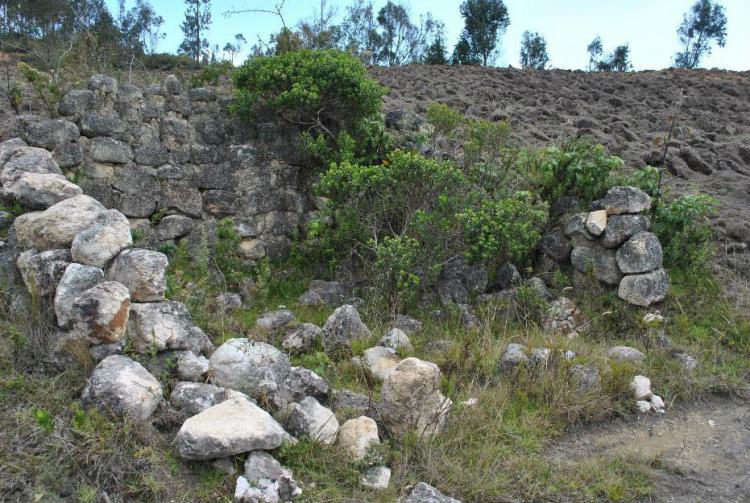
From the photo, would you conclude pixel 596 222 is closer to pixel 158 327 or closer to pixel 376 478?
pixel 376 478

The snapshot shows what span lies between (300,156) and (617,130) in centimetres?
679

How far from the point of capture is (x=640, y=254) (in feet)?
20.6

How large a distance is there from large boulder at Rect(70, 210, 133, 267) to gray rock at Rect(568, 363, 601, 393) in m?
3.52

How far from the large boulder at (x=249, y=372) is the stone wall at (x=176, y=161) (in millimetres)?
2767

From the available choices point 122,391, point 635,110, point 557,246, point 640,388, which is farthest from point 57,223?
point 635,110

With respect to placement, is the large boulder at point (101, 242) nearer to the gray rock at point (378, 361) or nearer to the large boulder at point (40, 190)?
the large boulder at point (40, 190)

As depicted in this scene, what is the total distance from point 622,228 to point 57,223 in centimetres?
541

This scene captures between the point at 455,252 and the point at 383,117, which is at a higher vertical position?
the point at 383,117

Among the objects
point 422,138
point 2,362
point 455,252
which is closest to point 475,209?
point 455,252

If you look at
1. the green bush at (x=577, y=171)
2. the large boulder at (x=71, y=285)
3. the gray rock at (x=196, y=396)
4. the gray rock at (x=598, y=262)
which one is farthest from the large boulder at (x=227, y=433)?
the green bush at (x=577, y=171)

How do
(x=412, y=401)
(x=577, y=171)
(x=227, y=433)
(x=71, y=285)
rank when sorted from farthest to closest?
(x=577, y=171) < (x=71, y=285) < (x=412, y=401) < (x=227, y=433)

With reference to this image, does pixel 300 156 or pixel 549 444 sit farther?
pixel 300 156

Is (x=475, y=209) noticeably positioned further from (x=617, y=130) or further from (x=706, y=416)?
(x=617, y=130)

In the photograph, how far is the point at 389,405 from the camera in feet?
12.8
